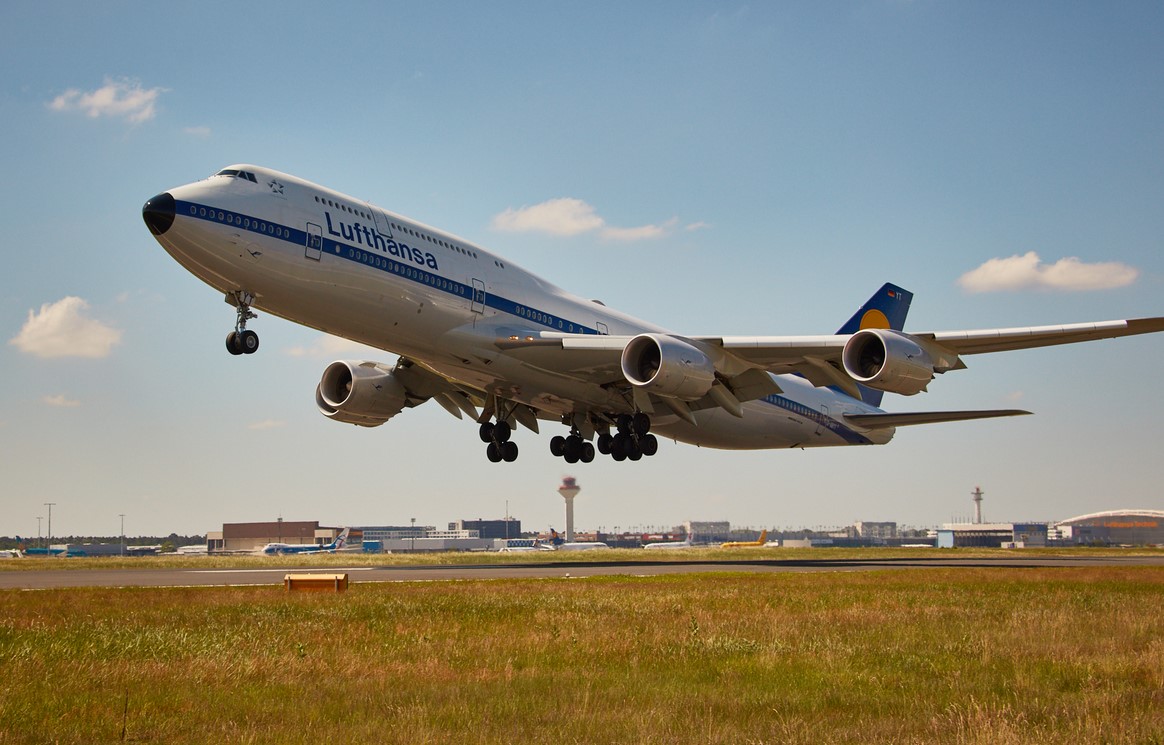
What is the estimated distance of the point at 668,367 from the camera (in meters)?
29.3

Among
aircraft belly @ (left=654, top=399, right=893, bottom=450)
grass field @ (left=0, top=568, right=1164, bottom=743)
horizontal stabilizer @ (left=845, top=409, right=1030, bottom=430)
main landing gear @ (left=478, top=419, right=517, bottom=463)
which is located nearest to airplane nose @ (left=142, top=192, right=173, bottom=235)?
grass field @ (left=0, top=568, right=1164, bottom=743)

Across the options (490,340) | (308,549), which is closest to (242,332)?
(490,340)

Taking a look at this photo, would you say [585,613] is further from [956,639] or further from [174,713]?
[174,713]

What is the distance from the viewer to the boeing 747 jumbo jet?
2558 centimetres

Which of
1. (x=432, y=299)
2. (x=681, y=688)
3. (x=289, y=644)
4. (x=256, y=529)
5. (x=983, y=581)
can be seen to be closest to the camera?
(x=681, y=688)

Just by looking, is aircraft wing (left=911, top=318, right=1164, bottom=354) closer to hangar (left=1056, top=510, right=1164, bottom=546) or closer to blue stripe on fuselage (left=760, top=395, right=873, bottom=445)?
blue stripe on fuselage (left=760, top=395, right=873, bottom=445)

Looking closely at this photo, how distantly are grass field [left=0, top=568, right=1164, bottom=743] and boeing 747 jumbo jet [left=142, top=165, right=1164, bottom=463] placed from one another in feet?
28.2

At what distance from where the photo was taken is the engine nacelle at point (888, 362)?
27.3 meters

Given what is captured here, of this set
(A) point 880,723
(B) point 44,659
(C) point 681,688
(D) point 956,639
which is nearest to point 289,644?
(B) point 44,659

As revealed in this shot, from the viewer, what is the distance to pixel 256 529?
15125 cm

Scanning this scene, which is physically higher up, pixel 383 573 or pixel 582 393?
pixel 582 393

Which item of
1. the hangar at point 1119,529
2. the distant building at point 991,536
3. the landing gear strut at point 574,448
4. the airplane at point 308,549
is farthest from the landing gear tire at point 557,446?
the hangar at point 1119,529

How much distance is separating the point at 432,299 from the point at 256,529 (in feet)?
434

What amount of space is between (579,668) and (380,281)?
17.6 meters
